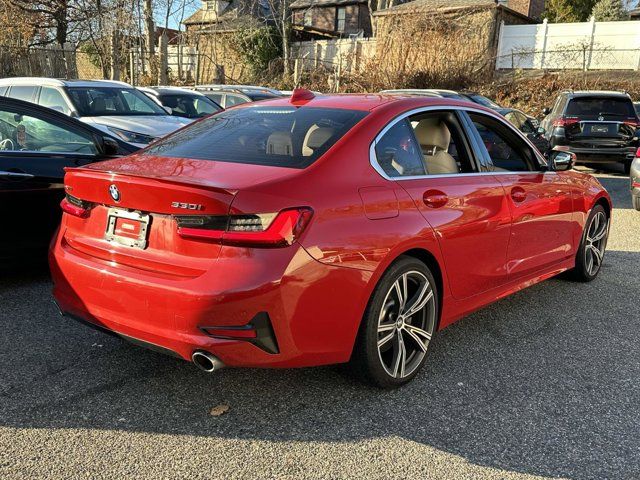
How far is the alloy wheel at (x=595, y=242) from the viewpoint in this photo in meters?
5.50

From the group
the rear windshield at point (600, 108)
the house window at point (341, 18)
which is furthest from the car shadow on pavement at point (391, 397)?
the house window at point (341, 18)

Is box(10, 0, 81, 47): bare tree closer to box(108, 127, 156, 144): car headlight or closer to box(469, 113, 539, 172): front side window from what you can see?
box(108, 127, 156, 144): car headlight

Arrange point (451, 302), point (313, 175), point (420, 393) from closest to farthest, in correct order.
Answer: point (313, 175), point (420, 393), point (451, 302)

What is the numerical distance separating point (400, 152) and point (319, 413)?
1.54m

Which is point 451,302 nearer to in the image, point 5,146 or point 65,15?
point 5,146

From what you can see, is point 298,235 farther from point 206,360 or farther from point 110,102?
point 110,102

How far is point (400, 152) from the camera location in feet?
11.4

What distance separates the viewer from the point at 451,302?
3686 mm

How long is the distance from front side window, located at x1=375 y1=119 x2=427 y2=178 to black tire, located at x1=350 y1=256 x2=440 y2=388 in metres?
0.52

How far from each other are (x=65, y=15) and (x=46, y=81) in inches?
965

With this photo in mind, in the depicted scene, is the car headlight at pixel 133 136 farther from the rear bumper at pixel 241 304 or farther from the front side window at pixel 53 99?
the rear bumper at pixel 241 304

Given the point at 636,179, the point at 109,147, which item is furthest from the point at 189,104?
the point at 636,179

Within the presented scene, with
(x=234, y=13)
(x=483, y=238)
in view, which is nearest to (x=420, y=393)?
(x=483, y=238)

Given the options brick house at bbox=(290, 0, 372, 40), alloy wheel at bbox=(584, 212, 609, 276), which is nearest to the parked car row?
alloy wheel at bbox=(584, 212, 609, 276)
